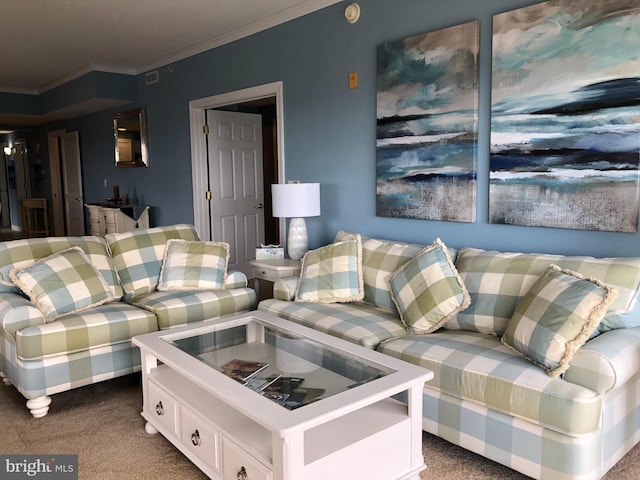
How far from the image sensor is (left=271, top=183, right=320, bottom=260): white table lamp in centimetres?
388

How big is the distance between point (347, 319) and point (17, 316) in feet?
5.68

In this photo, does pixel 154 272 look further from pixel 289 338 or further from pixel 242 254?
pixel 242 254

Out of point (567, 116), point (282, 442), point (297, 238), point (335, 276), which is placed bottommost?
point (282, 442)

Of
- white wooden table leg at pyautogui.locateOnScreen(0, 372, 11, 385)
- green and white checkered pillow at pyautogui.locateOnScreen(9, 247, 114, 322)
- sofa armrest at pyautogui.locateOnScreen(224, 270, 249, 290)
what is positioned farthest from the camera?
sofa armrest at pyautogui.locateOnScreen(224, 270, 249, 290)

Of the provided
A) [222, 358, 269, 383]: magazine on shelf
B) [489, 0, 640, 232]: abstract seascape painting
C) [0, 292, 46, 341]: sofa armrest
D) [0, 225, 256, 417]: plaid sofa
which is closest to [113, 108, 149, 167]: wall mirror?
[0, 225, 256, 417]: plaid sofa

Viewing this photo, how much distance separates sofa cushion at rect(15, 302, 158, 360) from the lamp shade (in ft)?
4.18

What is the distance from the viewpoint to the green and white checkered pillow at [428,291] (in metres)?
2.64

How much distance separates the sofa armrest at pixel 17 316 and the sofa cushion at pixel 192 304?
1.95ft

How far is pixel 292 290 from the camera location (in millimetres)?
3338

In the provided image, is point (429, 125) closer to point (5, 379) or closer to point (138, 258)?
point (138, 258)

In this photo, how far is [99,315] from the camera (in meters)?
2.96

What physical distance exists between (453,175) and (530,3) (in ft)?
3.38

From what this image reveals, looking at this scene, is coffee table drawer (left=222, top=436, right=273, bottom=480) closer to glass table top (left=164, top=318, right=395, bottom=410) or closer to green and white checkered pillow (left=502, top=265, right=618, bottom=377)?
glass table top (left=164, top=318, right=395, bottom=410)

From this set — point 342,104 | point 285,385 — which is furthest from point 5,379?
point 342,104
